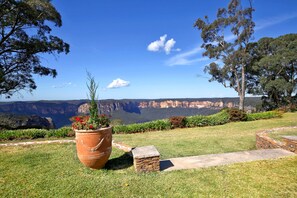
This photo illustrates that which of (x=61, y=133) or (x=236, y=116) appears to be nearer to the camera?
(x=61, y=133)

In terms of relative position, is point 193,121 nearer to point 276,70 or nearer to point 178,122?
point 178,122

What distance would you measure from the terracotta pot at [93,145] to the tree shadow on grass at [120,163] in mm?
489

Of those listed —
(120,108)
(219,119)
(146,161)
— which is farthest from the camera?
(120,108)

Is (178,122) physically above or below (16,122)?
below

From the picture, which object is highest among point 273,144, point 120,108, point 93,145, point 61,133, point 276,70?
point 276,70

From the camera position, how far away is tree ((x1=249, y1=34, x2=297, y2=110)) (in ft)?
60.7

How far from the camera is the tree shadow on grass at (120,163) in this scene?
4141mm

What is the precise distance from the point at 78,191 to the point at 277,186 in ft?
10.9

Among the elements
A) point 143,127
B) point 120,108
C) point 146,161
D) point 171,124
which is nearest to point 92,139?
point 146,161

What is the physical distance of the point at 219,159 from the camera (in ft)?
14.1

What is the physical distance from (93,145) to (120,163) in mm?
1103

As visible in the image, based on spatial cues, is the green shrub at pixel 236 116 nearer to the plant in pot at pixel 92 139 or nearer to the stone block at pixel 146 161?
the stone block at pixel 146 161

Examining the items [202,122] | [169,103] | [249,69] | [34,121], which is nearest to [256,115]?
[202,122]

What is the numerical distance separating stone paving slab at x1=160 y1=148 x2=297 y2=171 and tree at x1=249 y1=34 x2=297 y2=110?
17580 mm
